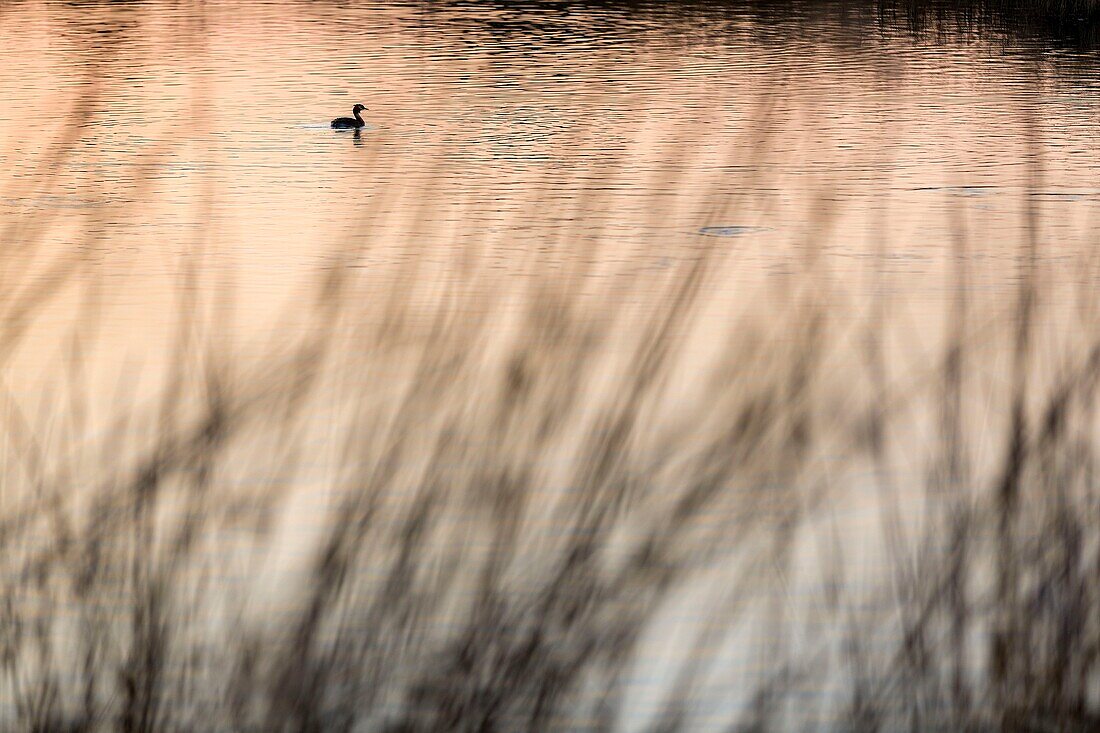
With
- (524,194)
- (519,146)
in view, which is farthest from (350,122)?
(524,194)

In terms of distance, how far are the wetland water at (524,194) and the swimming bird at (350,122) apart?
0.45 ft

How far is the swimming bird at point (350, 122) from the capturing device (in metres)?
18.5

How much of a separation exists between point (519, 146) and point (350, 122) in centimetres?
241

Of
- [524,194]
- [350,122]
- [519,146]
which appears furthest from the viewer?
[350,122]

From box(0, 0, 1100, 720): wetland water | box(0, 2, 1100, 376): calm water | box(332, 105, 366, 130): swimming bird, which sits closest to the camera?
box(0, 0, 1100, 720): wetland water

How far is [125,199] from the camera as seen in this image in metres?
14.1

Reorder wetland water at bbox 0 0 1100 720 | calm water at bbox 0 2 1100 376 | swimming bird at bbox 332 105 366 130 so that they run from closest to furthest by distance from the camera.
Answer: wetland water at bbox 0 0 1100 720
calm water at bbox 0 2 1100 376
swimming bird at bbox 332 105 366 130

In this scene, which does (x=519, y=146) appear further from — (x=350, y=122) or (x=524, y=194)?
(x=524, y=194)

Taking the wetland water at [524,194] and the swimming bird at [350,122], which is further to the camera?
the swimming bird at [350,122]

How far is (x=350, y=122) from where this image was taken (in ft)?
61.6

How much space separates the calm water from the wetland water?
0.04 m

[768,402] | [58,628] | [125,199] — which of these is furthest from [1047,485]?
[125,199]

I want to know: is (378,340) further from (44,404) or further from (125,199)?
(125,199)

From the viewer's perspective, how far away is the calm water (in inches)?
144
